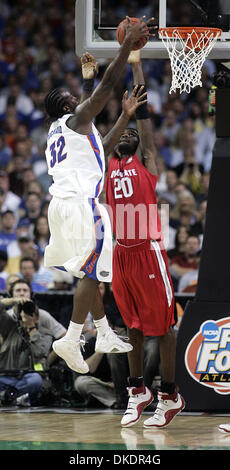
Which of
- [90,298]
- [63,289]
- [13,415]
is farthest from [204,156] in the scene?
[90,298]

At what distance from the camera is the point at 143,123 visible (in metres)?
7.76

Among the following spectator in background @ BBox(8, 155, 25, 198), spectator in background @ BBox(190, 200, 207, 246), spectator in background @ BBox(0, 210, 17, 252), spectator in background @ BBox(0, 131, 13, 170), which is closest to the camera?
spectator in background @ BBox(190, 200, 207, 246)

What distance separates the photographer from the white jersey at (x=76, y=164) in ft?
22.7

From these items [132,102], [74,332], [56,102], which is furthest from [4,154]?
[74,332]

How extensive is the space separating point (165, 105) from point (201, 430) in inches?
423

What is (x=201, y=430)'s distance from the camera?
24.7 ft

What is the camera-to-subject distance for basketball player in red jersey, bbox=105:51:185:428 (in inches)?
307

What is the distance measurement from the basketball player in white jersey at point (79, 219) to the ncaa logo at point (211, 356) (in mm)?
1957

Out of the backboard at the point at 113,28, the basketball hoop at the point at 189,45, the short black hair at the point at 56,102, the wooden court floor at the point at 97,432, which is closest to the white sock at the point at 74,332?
the wooden court floor at the point at 97,432

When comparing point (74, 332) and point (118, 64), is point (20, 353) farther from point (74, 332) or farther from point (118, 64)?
point (118, 64)

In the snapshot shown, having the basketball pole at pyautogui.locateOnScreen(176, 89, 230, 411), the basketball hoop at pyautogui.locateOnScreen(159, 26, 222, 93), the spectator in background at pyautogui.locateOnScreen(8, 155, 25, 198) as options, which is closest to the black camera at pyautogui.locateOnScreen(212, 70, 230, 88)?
the basketball pole at pyautogui.locateOnScreen(176, 89, 230, 411)

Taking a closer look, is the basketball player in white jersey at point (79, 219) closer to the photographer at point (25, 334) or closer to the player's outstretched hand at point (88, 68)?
the player's outstretched hand at point (88, 68)

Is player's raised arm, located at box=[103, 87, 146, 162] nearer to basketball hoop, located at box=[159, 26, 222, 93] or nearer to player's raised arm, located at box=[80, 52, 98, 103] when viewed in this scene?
player's raised arm, located at box=[80, 52, 98, 103]

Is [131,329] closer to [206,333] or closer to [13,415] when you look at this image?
[206,333]
